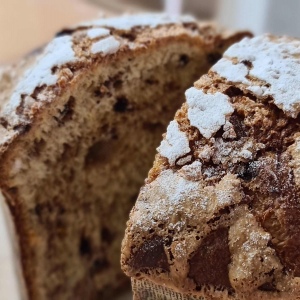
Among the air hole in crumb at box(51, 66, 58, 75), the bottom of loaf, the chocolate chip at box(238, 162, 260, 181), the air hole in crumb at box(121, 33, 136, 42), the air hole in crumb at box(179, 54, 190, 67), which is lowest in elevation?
the bottom of loaf

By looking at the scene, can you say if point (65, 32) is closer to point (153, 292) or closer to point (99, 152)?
point (99, 152)

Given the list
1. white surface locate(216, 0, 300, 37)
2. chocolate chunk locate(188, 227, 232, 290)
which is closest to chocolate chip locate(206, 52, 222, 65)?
chocolate chunk locate(188, 227, 232, 290)

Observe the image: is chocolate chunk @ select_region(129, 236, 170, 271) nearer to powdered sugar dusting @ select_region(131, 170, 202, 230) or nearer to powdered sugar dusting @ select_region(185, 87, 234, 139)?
powdered sugar dusting @ select_region(131, 170, 202, 230)

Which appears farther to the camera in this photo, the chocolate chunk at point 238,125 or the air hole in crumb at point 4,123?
the air hole in crumb at point 4,123

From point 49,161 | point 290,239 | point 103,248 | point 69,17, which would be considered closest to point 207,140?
point 290,239

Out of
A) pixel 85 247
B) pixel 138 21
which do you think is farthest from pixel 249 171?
pixel 85 247

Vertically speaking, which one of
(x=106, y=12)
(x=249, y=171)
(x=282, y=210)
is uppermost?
(x=106, y=12)

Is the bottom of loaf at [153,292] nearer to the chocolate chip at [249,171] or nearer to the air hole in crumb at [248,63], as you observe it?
the chocolate chip at [249,171]

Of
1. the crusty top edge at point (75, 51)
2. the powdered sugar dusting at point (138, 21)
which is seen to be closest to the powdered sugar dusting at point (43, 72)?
the crusty top edge at point (75, 51)
